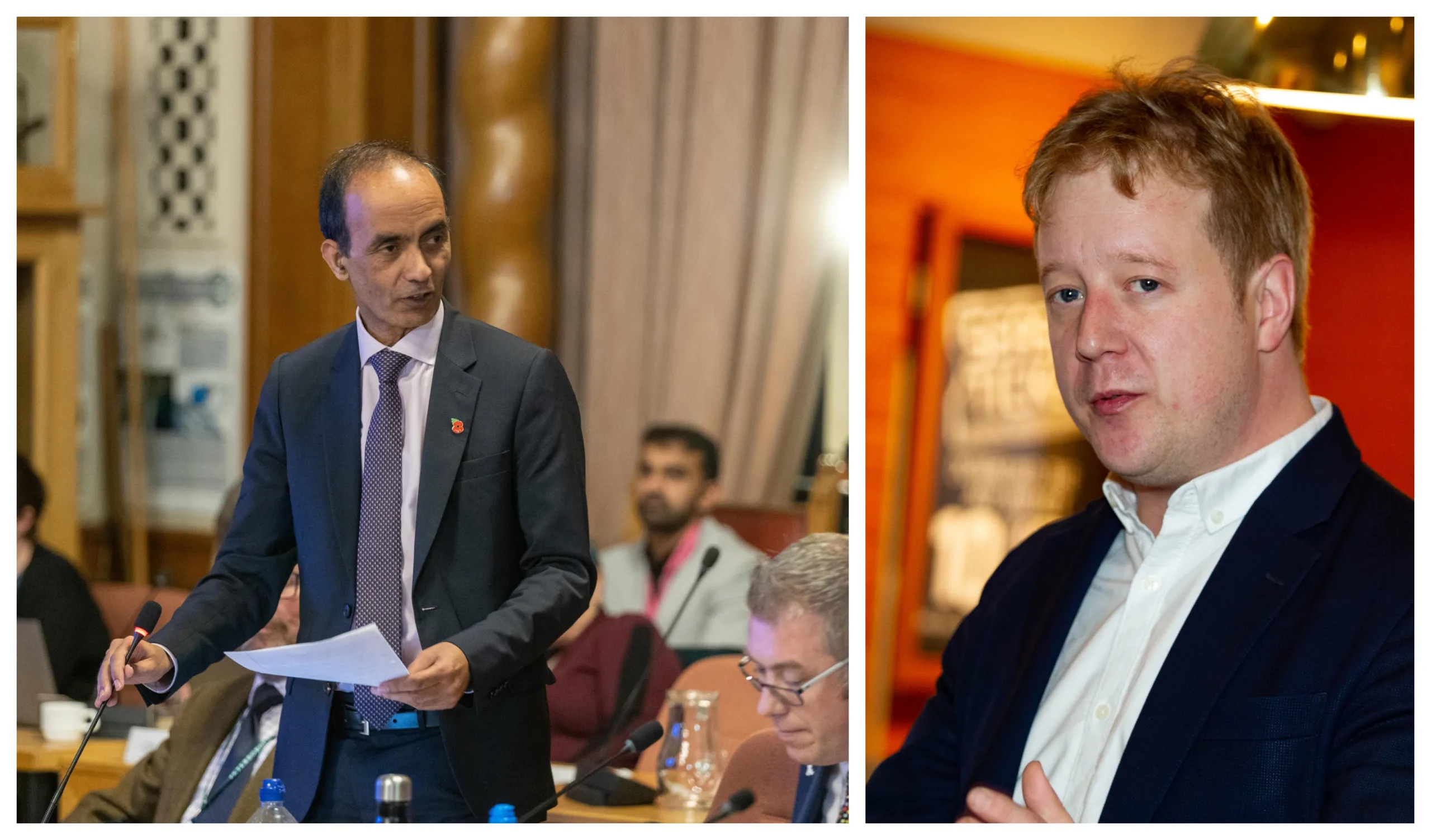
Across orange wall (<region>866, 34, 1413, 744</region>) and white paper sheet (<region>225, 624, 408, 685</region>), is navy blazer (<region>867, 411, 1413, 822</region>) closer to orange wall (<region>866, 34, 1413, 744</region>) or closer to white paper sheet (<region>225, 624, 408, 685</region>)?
white paper sheet (<region>225, 624, 408, 685</region>)

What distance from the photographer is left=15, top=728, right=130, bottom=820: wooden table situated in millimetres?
1380

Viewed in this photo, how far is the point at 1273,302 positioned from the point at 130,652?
124 cm

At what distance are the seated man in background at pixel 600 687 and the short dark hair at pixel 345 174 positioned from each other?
1.46ft

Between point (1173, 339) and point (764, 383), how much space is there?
7.38 feet

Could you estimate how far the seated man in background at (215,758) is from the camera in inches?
51.2

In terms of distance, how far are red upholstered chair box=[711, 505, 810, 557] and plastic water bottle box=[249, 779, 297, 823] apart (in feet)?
1.95

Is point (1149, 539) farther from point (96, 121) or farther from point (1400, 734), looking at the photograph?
point (96, 121)

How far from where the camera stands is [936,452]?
12.8 ft

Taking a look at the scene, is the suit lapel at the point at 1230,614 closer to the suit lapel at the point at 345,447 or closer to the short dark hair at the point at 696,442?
the suit lapel at the point at 345,447

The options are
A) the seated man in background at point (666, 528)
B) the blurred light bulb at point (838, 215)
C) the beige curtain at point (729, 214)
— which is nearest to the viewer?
the seated man in background at point (666, 528)

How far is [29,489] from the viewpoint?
5.19ft

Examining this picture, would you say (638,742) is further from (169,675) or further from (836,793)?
(169,675)

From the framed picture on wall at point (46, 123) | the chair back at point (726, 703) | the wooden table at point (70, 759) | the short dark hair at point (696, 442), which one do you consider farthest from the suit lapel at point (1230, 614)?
the short dark hair at point (696, 442)
